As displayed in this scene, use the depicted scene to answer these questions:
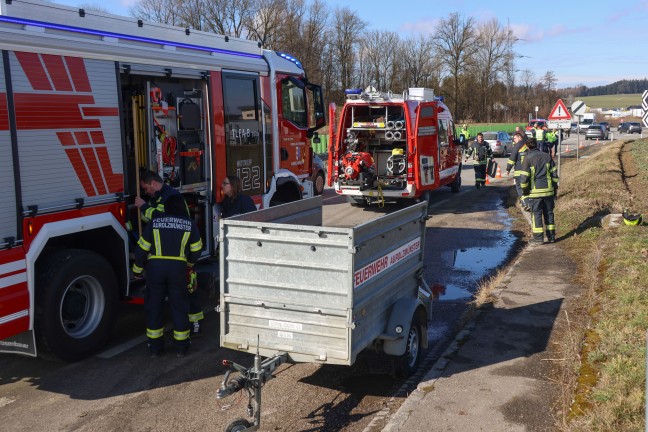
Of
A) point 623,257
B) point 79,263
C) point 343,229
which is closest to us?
point 343,229

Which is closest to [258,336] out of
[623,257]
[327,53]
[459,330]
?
[459,330]

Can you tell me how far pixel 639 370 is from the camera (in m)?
4.65

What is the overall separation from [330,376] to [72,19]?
4109mm

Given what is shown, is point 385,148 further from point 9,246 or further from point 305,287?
point 9,246

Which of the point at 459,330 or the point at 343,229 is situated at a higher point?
the point at 343,229

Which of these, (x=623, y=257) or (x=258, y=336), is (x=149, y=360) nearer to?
(x=258, y=336)

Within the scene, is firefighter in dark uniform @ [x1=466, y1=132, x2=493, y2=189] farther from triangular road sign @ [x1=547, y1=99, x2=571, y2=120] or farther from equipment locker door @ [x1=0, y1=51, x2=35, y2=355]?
equipment locker door @ [x1=0, y1=51, x2=35, y2=355]

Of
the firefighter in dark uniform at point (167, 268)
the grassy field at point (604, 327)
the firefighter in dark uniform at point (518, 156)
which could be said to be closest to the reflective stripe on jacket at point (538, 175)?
the firefighter in dark uniform at point (518, 156)

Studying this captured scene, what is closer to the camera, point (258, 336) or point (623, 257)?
point (258, 336)

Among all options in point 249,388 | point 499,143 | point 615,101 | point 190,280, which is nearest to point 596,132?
point 499,143

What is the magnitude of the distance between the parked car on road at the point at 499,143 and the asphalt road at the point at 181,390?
84.0ft

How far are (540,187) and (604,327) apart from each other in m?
4.84

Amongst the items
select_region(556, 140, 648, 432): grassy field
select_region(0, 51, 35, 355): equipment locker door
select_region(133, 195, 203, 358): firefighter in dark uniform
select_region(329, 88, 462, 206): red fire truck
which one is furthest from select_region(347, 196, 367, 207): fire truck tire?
select_region(0, 51, 35, 355): equipment locker door

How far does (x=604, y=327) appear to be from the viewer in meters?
5.72
